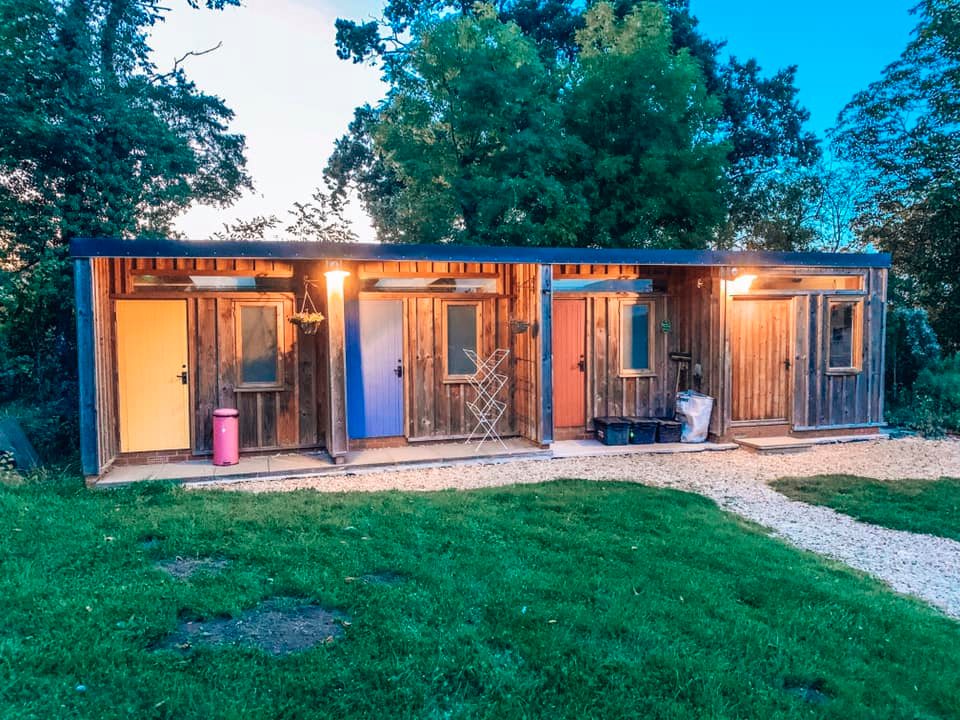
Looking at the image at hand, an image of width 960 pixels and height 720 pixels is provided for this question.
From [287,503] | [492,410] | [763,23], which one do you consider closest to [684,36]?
[763,23]

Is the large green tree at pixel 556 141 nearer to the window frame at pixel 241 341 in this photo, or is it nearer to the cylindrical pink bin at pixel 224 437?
the window frame at pixel 241 341

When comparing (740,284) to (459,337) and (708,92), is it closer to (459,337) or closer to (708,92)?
(459,337)

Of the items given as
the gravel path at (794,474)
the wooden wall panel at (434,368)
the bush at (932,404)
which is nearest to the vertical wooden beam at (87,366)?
the gravel path at (794,474)

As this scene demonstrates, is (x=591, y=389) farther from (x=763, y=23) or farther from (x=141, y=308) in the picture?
(x=763, y=23)

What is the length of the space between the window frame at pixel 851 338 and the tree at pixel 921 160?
21.4 feet

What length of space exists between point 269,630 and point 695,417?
7193 mm

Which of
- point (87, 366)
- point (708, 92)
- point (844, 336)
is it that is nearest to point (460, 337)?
point (87, 366)

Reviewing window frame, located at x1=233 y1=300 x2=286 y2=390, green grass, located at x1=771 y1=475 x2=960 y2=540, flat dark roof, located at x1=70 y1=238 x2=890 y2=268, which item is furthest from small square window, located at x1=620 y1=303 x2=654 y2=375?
window frame, located at x1=233 y1=300 x2=286 y2=390

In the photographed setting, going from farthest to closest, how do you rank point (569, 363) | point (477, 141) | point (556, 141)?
1. point (477, 141)
2. point (556, 141)
3. point (569, 363)

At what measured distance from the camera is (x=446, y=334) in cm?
890

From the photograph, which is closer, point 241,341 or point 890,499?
point 890,499

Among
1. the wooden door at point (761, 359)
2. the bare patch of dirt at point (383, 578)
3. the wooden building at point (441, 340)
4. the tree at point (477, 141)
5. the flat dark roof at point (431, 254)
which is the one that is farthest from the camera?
the tree at point (477, 141)

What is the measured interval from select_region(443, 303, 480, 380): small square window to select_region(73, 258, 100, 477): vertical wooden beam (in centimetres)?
410

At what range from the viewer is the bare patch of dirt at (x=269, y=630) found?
124 inches
